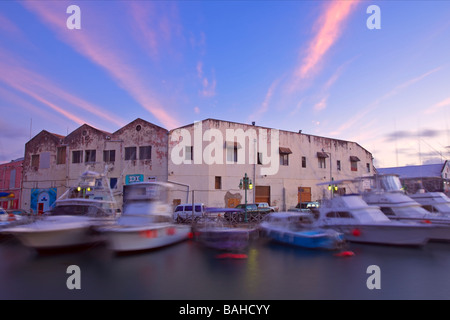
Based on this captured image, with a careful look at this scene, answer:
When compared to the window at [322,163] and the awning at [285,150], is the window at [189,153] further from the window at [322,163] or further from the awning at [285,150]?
the window at [322,163]

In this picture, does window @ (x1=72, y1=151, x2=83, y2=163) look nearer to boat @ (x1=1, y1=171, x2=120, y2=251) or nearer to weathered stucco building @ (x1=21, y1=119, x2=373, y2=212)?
weathered stucco building @ (x1=21, y1=119, x2=373, y2=212)

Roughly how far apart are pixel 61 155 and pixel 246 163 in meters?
21.3

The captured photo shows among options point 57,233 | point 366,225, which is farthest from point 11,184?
point 366,225

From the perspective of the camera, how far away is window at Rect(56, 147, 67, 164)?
3538 centimetres

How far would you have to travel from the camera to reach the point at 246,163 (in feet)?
111

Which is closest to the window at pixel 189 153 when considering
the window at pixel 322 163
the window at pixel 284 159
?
the window at pixel 284 159

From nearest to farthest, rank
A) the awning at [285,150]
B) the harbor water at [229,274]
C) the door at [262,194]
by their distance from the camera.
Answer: the harbor water at [229,274], the door at [262,194], the awning at [285,150]

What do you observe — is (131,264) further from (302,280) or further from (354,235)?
(354,235)

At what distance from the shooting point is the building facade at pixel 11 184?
36.5m

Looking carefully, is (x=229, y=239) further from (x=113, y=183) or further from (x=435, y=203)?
(x=113, y=183)

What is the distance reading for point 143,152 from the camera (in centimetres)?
3244

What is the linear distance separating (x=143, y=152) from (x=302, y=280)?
25895 millimetres

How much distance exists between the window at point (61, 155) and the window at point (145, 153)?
392 inches
